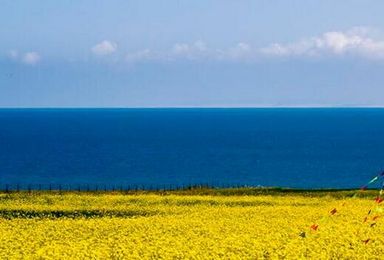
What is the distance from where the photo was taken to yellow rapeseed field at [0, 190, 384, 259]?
3112cm

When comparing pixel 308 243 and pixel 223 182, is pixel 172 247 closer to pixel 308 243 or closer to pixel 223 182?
pixel 308 243

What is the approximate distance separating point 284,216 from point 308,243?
11098 millimetres

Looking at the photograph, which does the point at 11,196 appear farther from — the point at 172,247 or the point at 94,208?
the point at 172,247

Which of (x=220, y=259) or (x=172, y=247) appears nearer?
(x=220, y=259)

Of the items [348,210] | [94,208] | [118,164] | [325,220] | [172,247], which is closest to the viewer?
[172,247]

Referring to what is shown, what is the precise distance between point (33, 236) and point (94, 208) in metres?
15.7

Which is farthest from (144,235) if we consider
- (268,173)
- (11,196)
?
(268,173)

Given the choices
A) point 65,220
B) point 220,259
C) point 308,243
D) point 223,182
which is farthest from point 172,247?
point 223,182

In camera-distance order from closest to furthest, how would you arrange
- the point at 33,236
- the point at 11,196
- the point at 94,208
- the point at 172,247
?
the point at 172,247, the point at 33,236, the point at 94,208, the point at 11,196

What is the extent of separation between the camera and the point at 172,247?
105 feet

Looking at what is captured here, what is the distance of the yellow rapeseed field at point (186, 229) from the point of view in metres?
31.1

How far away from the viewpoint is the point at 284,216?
1753 inches

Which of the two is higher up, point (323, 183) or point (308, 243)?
point (308, 243)

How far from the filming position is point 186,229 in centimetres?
3844
